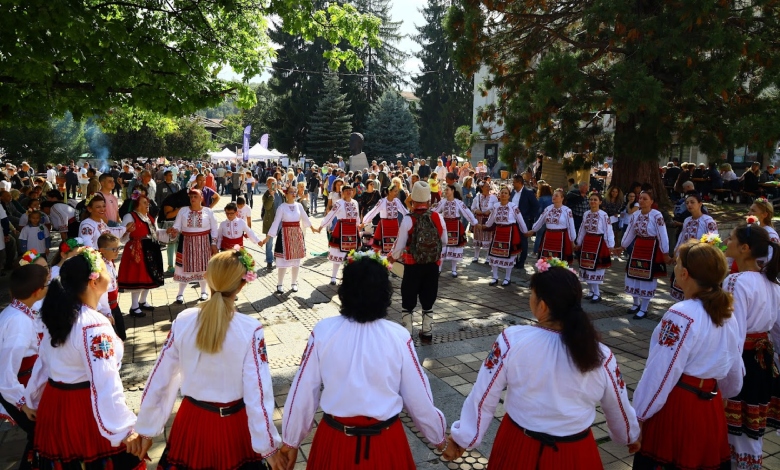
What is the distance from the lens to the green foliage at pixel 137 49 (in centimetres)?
693

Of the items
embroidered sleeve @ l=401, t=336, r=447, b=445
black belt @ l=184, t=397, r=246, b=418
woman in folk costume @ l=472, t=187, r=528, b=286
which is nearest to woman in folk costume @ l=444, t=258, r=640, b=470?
embroidered sleeve @ l=401, t=336, r=447, b=445

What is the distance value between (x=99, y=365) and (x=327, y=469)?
141 centimetres

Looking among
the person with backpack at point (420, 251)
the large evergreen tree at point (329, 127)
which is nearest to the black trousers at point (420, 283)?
the person with backpack at point (420, 251)

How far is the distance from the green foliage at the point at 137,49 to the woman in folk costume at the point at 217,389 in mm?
5609

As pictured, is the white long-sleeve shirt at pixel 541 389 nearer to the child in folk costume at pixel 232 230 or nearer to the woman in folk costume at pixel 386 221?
the child in folk costume at pixel 232 230

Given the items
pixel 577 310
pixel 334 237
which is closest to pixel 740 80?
pixel 334 237

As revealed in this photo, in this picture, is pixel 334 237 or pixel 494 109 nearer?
pixel 334 237

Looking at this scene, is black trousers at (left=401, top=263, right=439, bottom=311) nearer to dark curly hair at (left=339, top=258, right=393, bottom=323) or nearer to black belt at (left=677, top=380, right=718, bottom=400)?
black belt at (left=677, top=380, right=718, bottom=400)

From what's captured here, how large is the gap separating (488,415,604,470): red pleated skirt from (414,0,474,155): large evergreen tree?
4762 cm

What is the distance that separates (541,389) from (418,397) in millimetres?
611

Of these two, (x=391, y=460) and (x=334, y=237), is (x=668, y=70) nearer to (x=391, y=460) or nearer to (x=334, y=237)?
(x=334, y=237)

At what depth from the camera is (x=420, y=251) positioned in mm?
6641

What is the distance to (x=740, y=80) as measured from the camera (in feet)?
40.4

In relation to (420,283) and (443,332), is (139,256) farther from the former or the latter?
(443,332)
